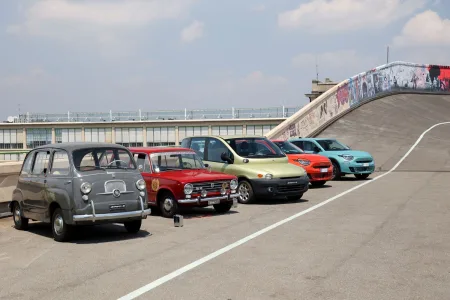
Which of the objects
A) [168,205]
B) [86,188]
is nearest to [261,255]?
[86,188]

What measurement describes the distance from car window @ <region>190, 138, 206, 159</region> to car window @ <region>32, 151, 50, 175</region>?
581 cm

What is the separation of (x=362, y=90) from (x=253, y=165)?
30.0 meters

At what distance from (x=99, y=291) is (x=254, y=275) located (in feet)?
5.98

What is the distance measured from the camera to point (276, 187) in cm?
1449

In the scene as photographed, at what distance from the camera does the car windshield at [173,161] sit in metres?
13.2

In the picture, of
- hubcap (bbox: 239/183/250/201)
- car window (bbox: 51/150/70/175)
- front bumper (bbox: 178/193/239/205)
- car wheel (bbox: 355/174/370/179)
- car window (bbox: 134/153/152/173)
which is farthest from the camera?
car wheel (bbox: 355/174/370/179)

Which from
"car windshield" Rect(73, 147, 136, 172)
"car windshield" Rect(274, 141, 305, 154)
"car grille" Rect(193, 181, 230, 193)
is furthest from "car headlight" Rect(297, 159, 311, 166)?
"car windshield" Rect(73, 147, 136, 172)

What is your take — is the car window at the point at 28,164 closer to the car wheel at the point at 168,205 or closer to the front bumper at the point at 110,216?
the front bumper at the point at 110,216

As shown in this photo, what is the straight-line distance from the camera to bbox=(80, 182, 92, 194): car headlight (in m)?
9.56

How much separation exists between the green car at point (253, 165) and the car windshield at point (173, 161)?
1.66 m

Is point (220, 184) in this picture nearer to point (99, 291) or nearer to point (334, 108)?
point (99, 291)

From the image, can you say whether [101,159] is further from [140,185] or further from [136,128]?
[136,128]

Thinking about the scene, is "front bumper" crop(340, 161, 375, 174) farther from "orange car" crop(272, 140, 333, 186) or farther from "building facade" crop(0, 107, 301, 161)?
"building facade" crop(0, 107, 301, 161)

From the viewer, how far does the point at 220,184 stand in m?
12.7
